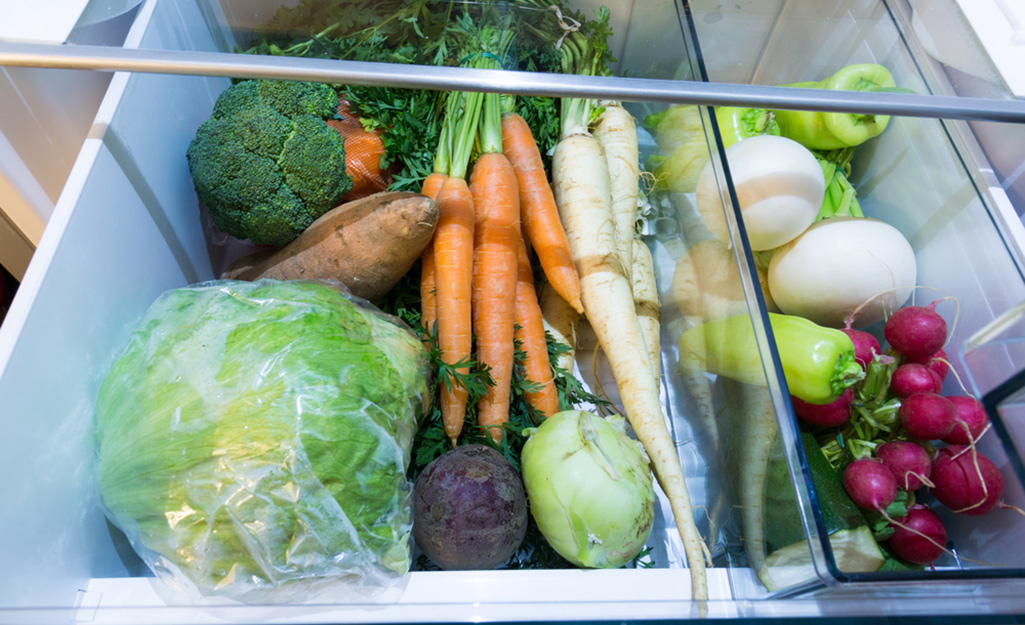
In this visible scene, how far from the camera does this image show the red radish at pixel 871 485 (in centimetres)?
76

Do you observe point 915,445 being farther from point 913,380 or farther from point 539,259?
point 539,259

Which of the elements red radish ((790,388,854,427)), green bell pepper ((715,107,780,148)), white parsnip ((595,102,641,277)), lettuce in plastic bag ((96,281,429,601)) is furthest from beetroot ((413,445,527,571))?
green bell pepper ((715,107,780,148))

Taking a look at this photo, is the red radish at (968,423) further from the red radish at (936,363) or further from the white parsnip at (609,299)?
the white parsnip at (609,299)

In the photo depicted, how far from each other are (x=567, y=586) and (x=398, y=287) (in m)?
0.62

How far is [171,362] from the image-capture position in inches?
28.9

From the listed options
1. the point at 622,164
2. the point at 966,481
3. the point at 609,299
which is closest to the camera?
the point at 966,481

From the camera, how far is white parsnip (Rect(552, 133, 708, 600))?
0.96 meters

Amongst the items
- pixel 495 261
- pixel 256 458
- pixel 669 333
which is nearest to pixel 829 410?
pixel 669 333

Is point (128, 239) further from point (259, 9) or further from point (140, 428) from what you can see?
point (259, 9)

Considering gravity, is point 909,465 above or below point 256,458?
below

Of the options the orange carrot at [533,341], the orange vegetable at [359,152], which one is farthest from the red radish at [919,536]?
the orange vegetable at [359,152]

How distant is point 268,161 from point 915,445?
1099mm

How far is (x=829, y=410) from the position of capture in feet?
2.84

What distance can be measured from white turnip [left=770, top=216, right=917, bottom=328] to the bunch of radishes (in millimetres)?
81
